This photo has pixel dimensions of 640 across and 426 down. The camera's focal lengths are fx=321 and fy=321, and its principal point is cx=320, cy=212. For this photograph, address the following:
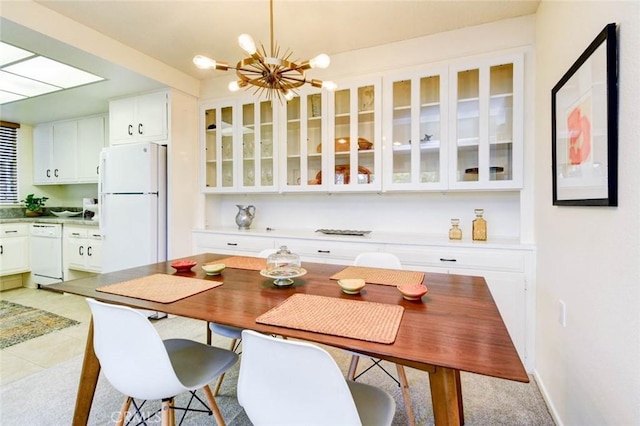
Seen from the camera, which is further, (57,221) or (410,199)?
(57,221)

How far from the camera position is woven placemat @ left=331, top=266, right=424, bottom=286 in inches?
61.1

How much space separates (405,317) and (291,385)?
1.52 ft

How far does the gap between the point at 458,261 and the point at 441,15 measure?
179 centimetres

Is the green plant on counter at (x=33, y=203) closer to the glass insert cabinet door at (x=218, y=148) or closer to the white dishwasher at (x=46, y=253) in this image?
the white dishwasher at (x=46, y=253)

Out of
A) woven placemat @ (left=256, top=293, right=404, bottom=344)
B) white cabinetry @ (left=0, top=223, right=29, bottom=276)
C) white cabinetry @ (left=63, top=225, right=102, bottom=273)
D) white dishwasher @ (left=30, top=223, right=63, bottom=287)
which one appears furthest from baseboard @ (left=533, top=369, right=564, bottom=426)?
white cabinetry @ (left=0, top=223, right=29, bottom=276)

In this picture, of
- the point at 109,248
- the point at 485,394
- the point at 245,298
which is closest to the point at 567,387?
the point at 485,394

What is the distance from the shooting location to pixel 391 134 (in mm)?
2693

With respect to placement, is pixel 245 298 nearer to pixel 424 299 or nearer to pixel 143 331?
pixel 143 331

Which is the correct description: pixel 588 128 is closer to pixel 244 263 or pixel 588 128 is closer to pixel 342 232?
pixel 244 263

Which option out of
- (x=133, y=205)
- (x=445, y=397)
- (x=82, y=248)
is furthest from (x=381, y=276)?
A: (x=82, y=248)

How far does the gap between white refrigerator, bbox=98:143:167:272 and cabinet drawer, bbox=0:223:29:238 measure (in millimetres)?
1768

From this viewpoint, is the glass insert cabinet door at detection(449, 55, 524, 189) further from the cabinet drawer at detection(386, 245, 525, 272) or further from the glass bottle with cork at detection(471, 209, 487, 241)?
the cabinet drawer at detection(386, 245, 525, 272)

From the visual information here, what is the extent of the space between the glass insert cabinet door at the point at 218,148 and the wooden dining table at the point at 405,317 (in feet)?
5.43

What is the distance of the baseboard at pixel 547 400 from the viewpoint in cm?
165
